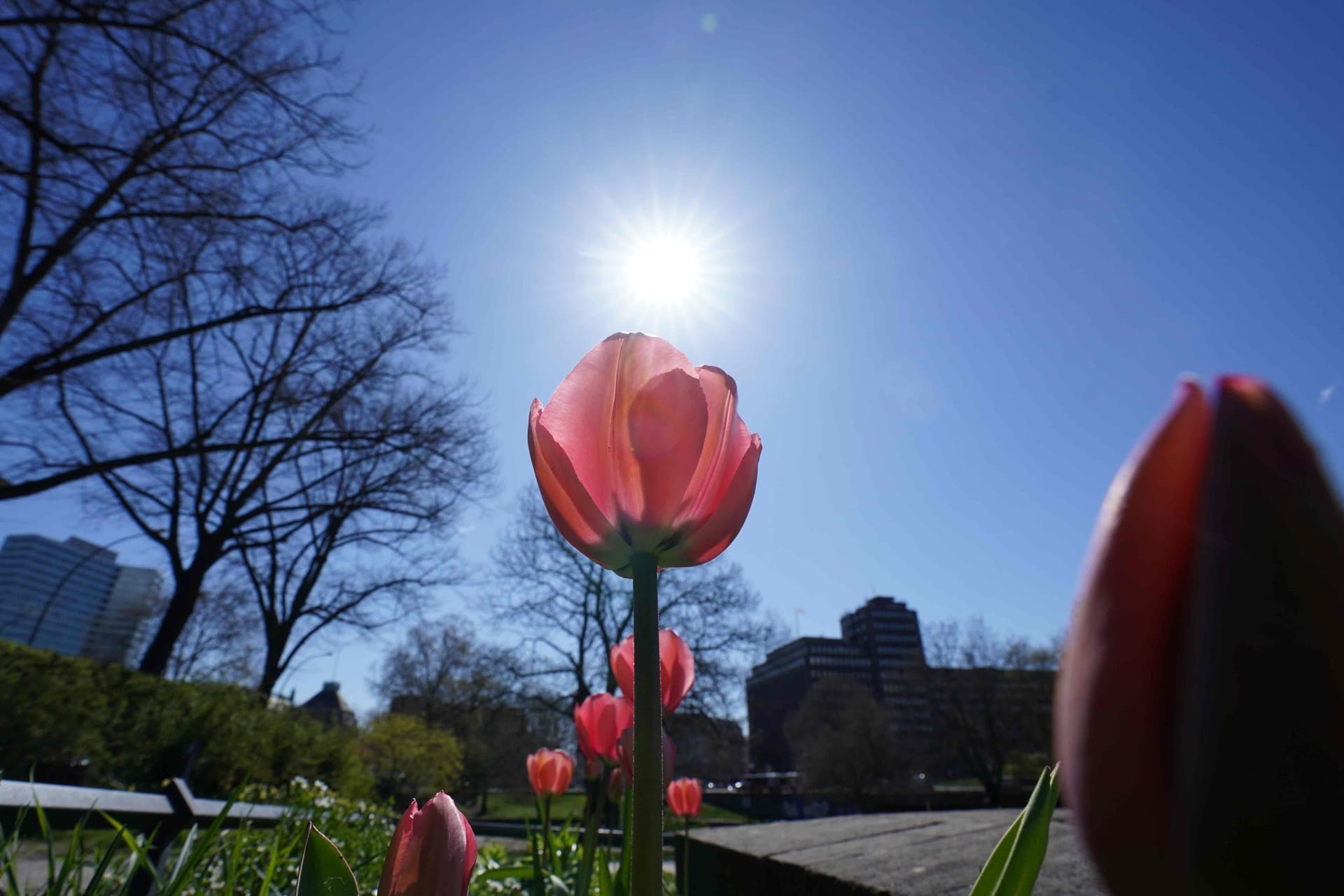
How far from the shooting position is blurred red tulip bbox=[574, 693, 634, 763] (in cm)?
174

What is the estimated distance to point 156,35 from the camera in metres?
6.48

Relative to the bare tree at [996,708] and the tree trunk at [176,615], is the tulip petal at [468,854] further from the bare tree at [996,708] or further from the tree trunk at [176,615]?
the bare tree at [996,708]

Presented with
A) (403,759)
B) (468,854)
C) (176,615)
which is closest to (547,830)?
(468,854)

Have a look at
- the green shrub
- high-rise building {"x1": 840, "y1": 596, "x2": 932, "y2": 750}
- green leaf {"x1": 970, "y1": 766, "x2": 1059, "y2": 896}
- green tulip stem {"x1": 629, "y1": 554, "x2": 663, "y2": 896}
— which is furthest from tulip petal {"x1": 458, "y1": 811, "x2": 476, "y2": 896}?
high-rise building {"x1": 840, "y1": 596, "x2": 932, "y2": 750}

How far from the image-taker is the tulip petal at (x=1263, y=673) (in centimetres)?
21

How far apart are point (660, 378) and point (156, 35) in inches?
334

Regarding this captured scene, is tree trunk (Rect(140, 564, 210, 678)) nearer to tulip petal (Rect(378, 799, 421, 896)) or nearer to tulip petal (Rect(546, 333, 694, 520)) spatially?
tulip petal (Rect(378, 799, 421, 896))

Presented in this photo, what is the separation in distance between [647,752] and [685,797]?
2880 millimetres

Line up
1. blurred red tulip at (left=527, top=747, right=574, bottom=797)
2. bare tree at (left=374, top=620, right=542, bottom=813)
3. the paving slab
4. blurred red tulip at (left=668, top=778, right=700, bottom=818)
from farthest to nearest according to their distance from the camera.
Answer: bare tree at (left=374, top=620, right=542, bottom=813)
blurred red tulip at (left=668, top=778, right=700, bottom=818)
blurred red tulip at (left=527, top=747, right=574, bottom=797)
the paving slab

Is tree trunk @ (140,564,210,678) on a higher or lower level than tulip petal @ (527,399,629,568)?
higher

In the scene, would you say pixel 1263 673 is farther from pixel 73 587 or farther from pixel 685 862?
pixel 73 587

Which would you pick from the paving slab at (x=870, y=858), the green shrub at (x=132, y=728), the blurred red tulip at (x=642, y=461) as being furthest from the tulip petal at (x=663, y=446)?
the green shrub at (x=132, y=728)

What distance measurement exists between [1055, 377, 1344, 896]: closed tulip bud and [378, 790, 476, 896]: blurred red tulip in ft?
1.49

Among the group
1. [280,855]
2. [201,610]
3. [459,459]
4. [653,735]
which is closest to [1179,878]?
[653,735]
